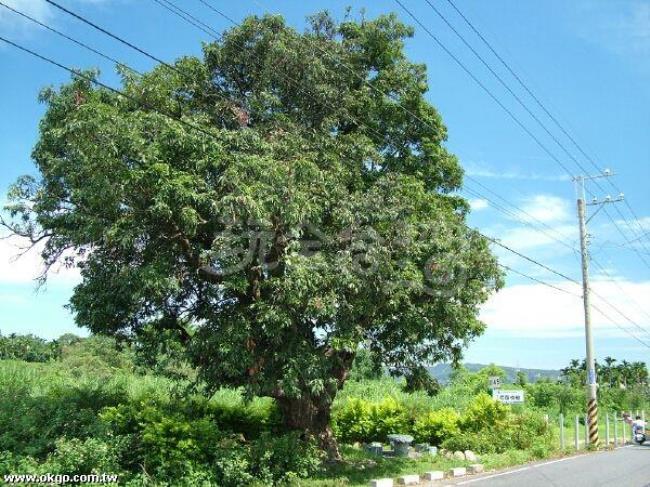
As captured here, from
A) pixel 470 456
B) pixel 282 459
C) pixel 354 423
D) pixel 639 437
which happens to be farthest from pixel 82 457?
pixel 639 437

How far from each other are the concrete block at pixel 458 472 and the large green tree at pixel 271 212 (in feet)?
9.60

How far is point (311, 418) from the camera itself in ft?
48.1

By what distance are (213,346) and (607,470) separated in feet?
36.5

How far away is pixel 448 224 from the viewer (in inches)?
547

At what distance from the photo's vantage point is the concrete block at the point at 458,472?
49.0 ft

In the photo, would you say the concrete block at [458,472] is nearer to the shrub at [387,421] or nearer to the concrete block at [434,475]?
the concrete block at [434,475]

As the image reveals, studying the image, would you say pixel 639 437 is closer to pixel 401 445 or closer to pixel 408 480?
pixel 401 445

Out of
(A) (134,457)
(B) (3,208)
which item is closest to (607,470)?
(A) (134,457)

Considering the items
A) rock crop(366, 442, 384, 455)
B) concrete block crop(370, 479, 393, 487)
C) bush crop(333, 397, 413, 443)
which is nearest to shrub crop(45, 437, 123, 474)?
concrete block crop(370, 479, 393, 487)

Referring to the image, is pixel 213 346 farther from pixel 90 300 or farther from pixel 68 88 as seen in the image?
pixel 68 88

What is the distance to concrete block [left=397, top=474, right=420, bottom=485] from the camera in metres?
13.3

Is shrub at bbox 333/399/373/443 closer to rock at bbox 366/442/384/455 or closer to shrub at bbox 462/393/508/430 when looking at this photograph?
rock at bbox 366/442/384/455

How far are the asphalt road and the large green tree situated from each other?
131 inches

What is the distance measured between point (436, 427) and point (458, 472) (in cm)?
600
